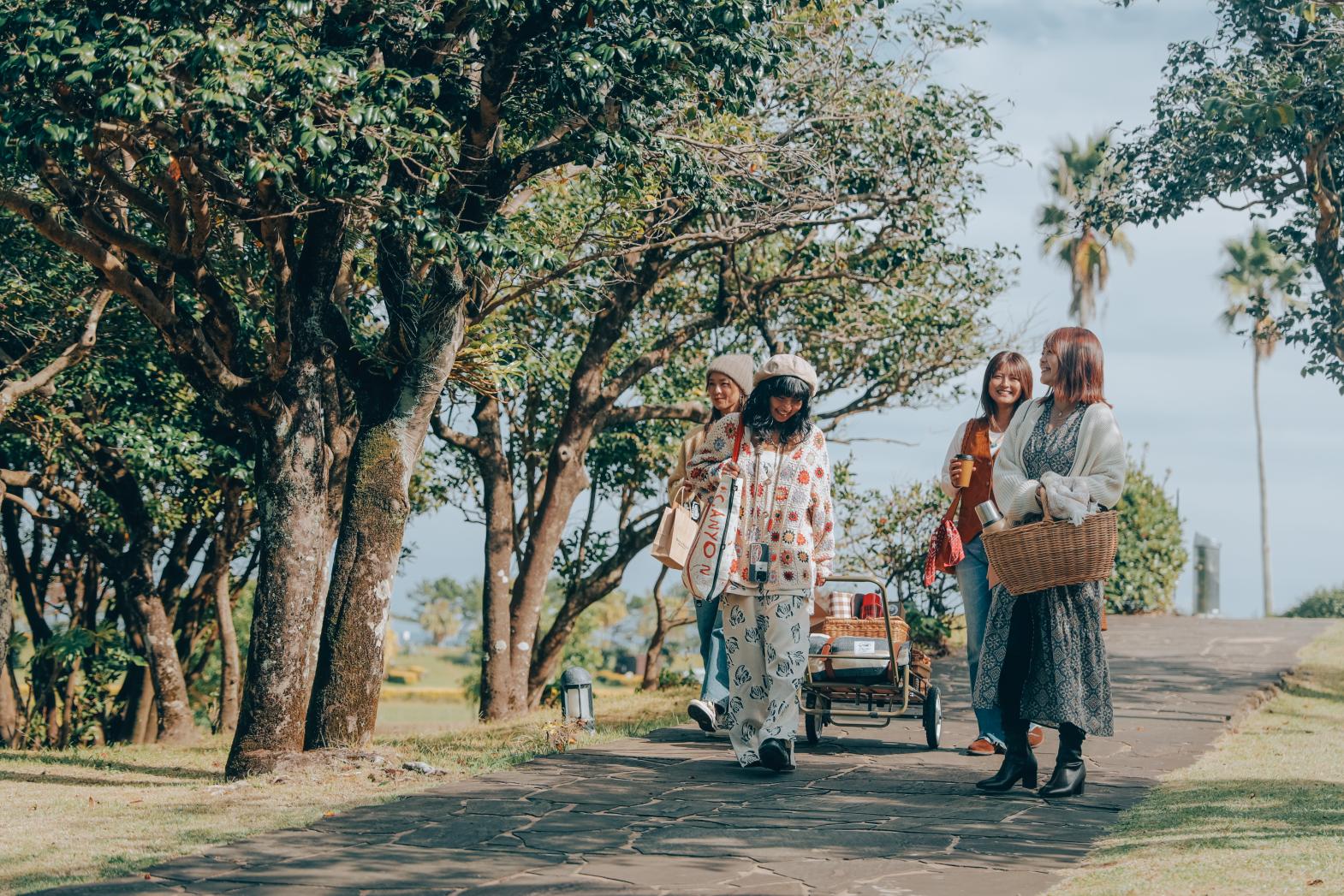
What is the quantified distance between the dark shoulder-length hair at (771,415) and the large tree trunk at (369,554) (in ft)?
8.13

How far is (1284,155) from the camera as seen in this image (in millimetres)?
13516

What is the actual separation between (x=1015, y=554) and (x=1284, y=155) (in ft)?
31.2

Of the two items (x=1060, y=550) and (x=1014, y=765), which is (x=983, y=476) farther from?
(x=1014, y=765)

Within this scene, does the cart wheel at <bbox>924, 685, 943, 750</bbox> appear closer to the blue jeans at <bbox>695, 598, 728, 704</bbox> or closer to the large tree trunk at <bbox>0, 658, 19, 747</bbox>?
the blue jeans at <bbox>695, 598, 728, 704</bbox>

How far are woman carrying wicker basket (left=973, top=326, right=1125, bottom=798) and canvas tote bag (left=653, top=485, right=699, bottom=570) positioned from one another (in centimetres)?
162

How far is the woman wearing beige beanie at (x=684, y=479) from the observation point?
7.39m

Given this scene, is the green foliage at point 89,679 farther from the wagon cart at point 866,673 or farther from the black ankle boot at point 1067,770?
the black ankle boot at point 1067,770

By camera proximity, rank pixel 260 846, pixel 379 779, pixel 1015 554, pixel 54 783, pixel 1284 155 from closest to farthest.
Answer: pixel 260 846 < pixel 1015 554 < pixel 379 779 < pixel 54 783 < pixel 1284 155

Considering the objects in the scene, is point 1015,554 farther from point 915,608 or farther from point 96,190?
point 915,608

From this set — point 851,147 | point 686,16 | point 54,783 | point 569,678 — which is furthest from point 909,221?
point 54,783

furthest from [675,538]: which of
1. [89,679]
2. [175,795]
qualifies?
[89,679]

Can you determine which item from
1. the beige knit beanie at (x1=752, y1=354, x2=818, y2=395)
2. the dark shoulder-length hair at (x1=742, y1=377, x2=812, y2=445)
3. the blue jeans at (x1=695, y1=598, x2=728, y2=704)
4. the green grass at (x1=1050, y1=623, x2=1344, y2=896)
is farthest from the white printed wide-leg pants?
the green grass at (x1=1050, y1=623, x2=1344, y2=896)

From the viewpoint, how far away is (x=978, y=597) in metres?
7.55

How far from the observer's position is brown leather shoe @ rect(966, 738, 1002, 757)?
25.0ft
